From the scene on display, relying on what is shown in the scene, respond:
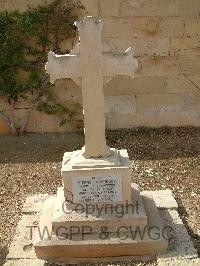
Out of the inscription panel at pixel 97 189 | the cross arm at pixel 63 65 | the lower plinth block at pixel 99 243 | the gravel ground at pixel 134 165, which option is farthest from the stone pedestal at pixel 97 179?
the gravel ground at pixel 134 165

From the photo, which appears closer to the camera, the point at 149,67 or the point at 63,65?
Result: the point at 63,65

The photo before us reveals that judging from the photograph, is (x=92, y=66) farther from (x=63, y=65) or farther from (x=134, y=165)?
(x=134, y=165)

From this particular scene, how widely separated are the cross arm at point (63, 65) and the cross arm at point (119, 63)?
0.24 metres

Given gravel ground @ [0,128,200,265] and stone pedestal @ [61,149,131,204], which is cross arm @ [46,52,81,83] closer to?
stone pedestal @ [61,149,131,204]

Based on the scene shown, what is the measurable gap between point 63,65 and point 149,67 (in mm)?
2952

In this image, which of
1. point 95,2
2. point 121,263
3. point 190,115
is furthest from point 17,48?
point 121,263

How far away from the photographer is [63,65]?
372 cm

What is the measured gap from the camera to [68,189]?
390cm

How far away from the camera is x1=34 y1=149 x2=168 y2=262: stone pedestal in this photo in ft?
12.3

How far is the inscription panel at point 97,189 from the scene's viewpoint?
3.86 m

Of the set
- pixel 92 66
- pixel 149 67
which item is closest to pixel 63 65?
pixel 92 66

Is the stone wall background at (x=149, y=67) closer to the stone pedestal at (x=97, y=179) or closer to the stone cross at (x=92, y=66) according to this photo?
the stone cross at (x=92, y=66)

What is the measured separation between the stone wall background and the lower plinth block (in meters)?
Result: 3.04

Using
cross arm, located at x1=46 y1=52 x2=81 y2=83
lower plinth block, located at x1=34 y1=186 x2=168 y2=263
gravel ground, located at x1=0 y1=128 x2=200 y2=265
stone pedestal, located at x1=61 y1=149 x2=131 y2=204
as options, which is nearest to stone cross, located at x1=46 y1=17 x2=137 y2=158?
cross arm, located at x1=46 y1=52 x2=81 y2=83
